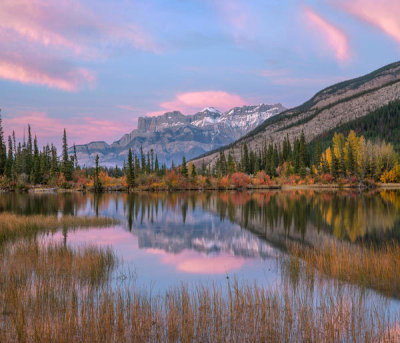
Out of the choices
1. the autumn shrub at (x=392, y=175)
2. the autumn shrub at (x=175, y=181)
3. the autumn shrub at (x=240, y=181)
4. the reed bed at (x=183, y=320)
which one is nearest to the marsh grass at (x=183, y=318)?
the reed bed at (x=183, y=320)

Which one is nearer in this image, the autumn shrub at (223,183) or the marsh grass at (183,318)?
the marsh grass at (183,318)

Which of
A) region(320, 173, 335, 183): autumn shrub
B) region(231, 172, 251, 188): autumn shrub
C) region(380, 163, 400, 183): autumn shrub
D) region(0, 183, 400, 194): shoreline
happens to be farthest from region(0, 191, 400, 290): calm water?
region(380, 163, 400, 183): autumn shrub

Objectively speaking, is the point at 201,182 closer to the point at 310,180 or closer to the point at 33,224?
the point at 310,180

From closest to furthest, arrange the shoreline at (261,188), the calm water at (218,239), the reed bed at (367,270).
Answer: the reed bed at (367,270), the calm water at (218,239), the shoreline at (261,188)

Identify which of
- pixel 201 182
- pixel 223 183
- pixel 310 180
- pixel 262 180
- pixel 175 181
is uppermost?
pixel 175 181

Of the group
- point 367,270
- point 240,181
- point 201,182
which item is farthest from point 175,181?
point 367,270

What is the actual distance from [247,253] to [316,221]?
722 inches

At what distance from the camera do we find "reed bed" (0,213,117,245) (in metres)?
26.5

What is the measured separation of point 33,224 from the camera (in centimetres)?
3114

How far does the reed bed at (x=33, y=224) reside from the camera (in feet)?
86.8

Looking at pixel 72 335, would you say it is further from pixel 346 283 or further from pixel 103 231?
pixel 103 231

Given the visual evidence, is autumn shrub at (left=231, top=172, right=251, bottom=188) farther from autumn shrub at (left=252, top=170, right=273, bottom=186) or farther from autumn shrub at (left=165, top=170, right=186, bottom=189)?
autumn shrub at (left=165, top=170, right=186, bottom=189)

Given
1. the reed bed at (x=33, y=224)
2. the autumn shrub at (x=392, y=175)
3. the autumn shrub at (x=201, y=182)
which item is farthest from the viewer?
the autumn shrub at (x=201, y=182)

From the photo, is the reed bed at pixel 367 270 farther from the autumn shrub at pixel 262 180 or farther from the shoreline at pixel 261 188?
the autumn shrub at pixel 262 180
